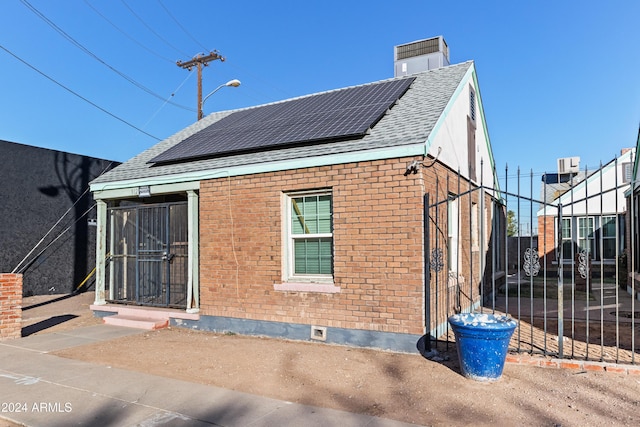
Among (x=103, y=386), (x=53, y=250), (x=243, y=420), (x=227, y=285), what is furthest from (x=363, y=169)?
(x=53, y=250)

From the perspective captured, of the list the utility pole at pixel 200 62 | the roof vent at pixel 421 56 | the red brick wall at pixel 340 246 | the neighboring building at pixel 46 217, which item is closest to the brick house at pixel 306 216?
the red brick wall at pixel 340 246

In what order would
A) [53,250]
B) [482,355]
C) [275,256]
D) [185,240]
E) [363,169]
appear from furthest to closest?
[53,250]
[185,240]
[275,256]
[363,169]
[482,355]

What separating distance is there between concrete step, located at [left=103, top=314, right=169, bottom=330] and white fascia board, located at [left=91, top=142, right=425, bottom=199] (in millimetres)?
2702

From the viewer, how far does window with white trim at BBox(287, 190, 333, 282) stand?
306 inches

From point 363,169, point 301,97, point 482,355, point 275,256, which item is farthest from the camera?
point 301,97

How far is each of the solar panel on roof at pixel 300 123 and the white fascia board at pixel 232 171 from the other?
0.44 metres

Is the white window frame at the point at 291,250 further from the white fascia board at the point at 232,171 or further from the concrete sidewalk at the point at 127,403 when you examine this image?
the concrete sidewalk at the point at 127,403

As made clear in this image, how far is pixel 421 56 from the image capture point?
12453mm

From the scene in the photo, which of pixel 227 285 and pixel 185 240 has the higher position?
pixel 185 240

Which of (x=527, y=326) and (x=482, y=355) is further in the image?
(x=527, y=326)

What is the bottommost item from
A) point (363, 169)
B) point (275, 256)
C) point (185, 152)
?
point (275, 256)

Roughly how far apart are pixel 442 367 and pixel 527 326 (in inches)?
144

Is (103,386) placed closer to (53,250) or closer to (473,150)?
(473,150)

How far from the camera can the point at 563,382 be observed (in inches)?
212
